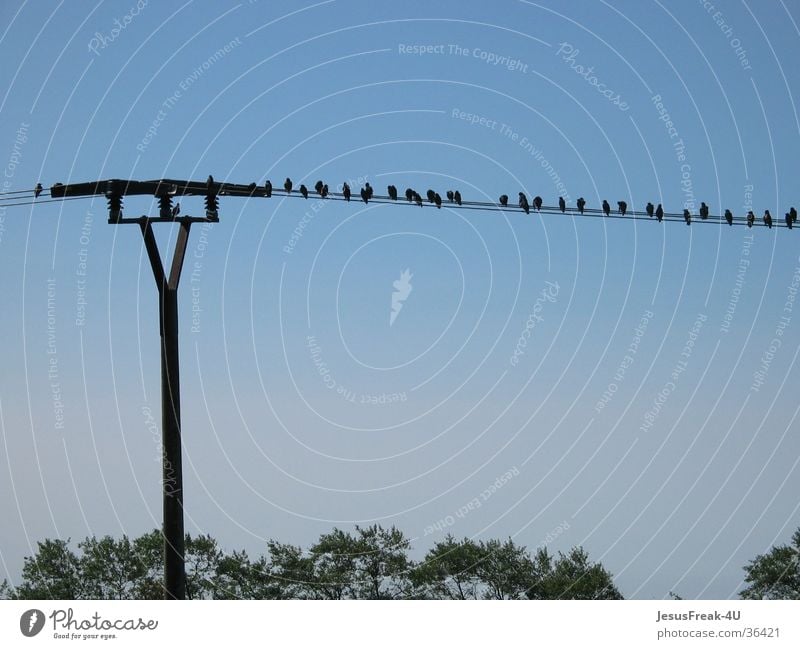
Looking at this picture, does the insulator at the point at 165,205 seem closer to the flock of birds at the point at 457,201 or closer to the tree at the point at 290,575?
the flock of birds at the point at 457,201

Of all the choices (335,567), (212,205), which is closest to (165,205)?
(212,205)

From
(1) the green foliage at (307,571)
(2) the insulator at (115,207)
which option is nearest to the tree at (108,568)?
(1) the green foliage at (307,571)

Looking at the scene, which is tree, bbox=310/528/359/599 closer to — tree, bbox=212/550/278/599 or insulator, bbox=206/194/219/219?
tree, bbox=212/550/278/599

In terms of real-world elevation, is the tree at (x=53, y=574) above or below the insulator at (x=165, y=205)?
below

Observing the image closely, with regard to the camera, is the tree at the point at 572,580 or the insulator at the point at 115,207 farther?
the tree at the point at 572,580

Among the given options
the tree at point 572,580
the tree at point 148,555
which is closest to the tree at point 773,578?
the tree at point 572,580

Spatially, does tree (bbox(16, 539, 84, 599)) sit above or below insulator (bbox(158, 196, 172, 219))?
below

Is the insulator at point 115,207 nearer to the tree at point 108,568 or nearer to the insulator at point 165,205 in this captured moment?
the insulator at point 165,205

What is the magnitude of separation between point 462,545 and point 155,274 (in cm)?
1807

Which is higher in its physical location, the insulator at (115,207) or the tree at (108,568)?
the insulator at (115,207)

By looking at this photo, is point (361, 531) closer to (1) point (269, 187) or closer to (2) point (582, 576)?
(2) point (582, 576)

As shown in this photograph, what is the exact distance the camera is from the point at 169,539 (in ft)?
62.5

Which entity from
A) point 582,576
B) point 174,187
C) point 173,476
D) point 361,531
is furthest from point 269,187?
point 582,576

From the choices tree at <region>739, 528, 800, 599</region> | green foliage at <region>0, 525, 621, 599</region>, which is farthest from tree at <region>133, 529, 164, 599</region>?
tree at <region>739, 528, 800, 599</region>
